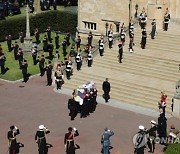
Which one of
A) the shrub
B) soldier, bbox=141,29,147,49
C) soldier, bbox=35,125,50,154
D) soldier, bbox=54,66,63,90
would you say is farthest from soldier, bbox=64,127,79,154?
the shrub

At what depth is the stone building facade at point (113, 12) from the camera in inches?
1507

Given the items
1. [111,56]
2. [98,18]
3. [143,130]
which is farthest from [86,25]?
[143,130]

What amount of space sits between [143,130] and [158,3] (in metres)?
18.5

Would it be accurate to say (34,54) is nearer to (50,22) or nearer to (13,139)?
(50,22)

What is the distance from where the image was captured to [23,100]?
30875mm

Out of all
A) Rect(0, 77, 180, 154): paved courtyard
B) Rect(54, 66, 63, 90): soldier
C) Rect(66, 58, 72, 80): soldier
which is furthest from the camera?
Rect(66, 58, 72, 80): soldier

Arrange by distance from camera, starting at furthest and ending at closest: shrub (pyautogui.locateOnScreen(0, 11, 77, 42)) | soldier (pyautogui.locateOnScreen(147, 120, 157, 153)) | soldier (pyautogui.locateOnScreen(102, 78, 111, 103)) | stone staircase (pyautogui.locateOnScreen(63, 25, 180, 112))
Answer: shrub (pyautogui.locateOnScreen(0, 11, 77, 42))
stone staircase (pyautogui.locateOnScreen(63, 25, 180, 112))
soldier (pyautogui.locateOnScreen(102, 78, 111, 103))
soldier (pyautogui.locateOnScreen(147, 120, 157, 153))

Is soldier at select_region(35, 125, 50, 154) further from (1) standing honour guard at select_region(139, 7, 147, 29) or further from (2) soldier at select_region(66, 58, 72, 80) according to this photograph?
(1) standing honour guard at select_region(139, 7, 147, 29)

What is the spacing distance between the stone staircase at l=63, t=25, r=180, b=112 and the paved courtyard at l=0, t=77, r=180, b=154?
139 centimetres

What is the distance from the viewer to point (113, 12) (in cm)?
4212

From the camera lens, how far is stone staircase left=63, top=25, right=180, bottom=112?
3041cm

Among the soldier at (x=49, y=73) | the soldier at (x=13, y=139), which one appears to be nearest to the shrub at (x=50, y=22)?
the soldier at (x=49, y=73)

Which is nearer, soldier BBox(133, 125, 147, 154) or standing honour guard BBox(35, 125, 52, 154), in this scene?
soldier BBox(133, 125, 147, 154)

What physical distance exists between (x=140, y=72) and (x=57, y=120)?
8124 mm
